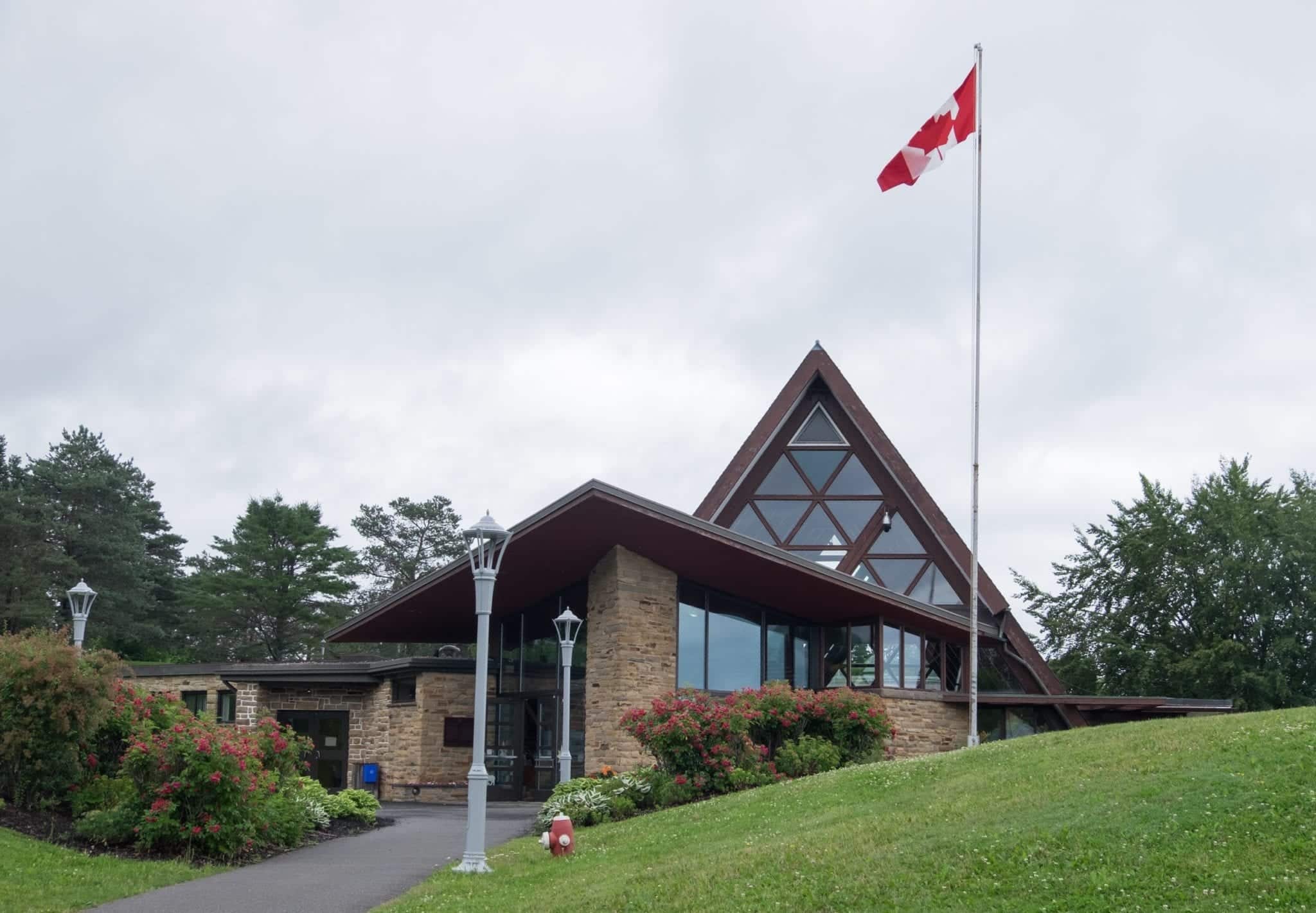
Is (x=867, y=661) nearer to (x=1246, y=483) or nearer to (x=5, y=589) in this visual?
(x=1246, y=483)

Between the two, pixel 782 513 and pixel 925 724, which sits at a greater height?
pixel 782 513

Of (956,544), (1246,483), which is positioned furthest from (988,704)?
(1246,483)

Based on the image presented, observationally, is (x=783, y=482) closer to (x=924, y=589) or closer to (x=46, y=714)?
(x=924, y=589)

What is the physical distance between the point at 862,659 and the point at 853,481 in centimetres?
531

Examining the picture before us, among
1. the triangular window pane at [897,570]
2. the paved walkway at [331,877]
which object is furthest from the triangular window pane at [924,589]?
the paved walkway at [331,877]

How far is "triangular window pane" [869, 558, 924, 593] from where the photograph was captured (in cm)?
2761

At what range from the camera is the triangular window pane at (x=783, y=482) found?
28344mm

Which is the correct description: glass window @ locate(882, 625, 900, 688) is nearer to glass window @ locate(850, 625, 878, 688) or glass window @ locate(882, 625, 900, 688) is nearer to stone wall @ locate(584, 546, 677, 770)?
glass window @ locate(850, 625, 878, 688)

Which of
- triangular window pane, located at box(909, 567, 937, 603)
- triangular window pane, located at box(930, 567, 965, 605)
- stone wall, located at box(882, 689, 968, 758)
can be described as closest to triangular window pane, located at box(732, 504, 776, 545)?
triangular window pane, located at box(909, 567, 937, 603)

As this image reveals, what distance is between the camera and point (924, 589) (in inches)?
1085

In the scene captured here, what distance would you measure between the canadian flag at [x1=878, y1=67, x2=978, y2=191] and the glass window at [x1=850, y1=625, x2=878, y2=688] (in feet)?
26.9

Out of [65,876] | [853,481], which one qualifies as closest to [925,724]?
[853,481]

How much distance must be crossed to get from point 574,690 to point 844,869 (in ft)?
50.5

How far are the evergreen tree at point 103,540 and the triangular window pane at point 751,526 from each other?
28237 mm
